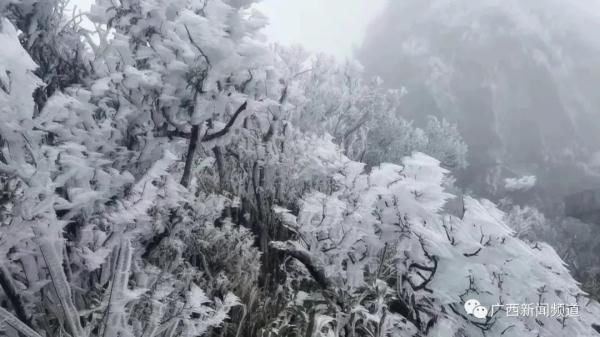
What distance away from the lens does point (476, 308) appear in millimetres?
1847

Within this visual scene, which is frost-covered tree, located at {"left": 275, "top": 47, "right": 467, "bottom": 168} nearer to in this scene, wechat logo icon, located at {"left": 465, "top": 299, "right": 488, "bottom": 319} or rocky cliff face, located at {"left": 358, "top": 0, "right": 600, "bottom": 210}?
wechat logo icon, located at {"left": 465, "top": 299, "right": 488, "bottom": 319}

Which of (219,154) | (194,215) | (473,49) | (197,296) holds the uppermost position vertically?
(473,49)

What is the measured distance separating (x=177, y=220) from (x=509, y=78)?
37203mm

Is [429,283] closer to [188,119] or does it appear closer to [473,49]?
[188,119]

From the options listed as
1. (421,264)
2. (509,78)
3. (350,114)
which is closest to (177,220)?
(421,264)

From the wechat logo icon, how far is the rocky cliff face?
89.6 feet

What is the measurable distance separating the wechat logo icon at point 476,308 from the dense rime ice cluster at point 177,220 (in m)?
0.04

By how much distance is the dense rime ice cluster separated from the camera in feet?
4.66

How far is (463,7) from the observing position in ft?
123

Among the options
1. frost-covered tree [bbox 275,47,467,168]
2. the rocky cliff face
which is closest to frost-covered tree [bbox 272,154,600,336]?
frost-covered tree [bbox 275,47,467,168]

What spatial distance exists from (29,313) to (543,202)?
29.2m

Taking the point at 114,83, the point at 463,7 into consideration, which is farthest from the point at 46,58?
the point at 463,7

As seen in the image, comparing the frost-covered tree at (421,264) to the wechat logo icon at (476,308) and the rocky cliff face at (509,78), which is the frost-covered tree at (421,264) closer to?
the wechat logo icon at (476,308)

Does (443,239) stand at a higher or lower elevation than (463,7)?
lower
